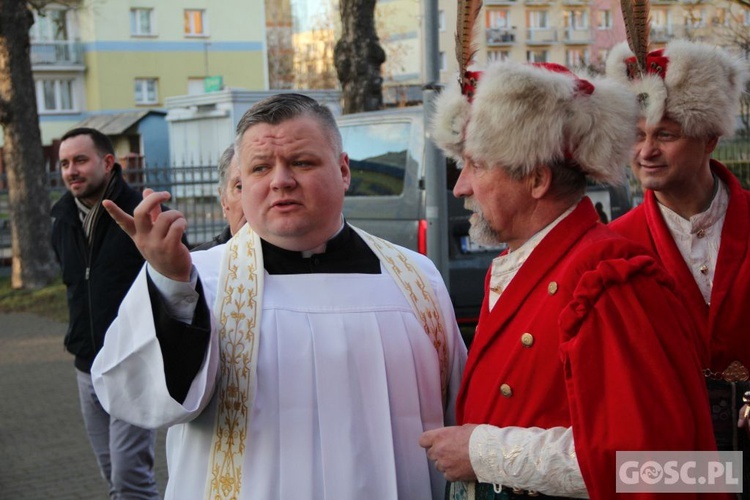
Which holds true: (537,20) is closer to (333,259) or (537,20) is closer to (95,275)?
(95,275)

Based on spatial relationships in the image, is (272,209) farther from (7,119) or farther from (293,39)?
(293,39)

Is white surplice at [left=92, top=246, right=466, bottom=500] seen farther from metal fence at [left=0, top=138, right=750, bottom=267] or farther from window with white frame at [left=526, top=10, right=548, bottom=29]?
window with white frame at [left=526, top=10, right=548, bottom=29]

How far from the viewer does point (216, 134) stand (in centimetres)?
2494

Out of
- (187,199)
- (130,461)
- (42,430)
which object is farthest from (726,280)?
(187,199)

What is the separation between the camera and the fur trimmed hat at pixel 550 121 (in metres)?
2.44

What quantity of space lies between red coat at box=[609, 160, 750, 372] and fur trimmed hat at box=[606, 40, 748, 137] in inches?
10.8

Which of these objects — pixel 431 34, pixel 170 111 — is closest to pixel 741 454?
pixel 431 34

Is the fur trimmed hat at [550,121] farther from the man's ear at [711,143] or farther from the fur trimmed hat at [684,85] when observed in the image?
the man's ear at [711,143]

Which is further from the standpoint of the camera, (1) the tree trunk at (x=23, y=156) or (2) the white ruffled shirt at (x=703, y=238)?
(1) the tree trunk at (x=23, y=156)

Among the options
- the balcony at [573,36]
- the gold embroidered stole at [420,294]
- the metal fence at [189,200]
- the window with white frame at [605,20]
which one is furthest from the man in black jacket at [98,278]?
the balcony at [573,36]

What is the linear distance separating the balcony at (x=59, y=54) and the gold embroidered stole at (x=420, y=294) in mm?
47762

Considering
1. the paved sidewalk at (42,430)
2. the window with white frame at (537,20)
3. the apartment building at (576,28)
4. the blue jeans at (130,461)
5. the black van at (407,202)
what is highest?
the window with white frame at (537,20)

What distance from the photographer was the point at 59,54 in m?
48.2

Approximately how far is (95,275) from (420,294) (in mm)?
3114
